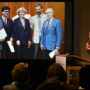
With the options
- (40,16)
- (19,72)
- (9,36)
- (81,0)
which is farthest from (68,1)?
(19,72)

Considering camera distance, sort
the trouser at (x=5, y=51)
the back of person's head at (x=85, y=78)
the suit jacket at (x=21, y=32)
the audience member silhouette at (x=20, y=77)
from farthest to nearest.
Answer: the suit jacket at (x=21, y=32) → the trouser at (x=5, y=51) → the audience member silhouette at (x=20, y=77) → the back of person's head at (x=85, y=78)

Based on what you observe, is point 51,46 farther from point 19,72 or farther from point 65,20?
point 19,72

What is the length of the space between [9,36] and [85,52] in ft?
6.60

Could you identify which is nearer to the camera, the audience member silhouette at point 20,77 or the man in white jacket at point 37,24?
the audience member silhouette at point 20,77

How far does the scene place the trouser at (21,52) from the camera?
6.58 meters

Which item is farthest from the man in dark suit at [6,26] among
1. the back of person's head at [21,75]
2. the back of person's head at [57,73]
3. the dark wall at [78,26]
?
the back of person's head at [57,73]

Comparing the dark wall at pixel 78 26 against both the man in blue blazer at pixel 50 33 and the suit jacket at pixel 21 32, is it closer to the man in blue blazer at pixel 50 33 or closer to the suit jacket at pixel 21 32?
the man in blue blazer at pixel 50 33

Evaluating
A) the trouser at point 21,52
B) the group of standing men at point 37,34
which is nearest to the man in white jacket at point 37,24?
the group of standing men at point 37,34

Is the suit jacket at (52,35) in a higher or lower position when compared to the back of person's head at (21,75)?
higher

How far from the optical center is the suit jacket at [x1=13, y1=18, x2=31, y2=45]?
6.70m

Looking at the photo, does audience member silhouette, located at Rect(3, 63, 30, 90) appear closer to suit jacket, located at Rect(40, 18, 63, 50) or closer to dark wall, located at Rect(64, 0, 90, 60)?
suit jacket, located at Rect(40, 18, 63, 50)

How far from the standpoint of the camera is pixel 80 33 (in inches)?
261

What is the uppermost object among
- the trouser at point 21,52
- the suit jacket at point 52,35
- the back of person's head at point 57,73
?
the suit jacket at point 52,35

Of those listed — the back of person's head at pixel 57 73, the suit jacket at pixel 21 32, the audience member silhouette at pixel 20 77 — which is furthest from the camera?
the suit jacket at pixel 21 32
